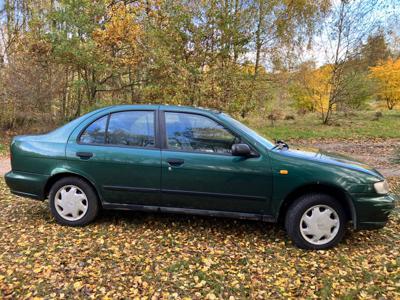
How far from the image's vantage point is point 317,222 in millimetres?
3740

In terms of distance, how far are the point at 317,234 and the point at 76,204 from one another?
2.96m

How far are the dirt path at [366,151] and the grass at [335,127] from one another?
1.01 m

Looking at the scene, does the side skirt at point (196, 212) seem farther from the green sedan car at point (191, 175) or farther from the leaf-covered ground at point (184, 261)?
the leaf-covered ground at point (184, 261)

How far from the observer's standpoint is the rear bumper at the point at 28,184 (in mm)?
4297

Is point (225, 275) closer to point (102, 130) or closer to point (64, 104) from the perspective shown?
point (102, 130)

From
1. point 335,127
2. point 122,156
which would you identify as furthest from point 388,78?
point 122,156

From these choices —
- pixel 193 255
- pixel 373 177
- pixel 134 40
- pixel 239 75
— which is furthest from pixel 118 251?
pixel 239 75

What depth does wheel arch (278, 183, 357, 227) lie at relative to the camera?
145 inches

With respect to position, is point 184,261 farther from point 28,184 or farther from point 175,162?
point 28,184

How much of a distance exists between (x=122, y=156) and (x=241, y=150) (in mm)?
1450

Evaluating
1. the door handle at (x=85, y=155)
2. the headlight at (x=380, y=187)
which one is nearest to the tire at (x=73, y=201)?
the door handle at (x=85, y=155)

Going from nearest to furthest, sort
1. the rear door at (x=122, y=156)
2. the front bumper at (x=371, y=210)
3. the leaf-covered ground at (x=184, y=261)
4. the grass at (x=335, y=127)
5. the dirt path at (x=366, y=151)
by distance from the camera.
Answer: the leaf-covered ground at (x=184, y=261) < the front bumper at (x=371, y=210) < the rear door at (x=122, y=156) < the dirt path at (x=366, y=151) < the grass at (x=335, y=127)

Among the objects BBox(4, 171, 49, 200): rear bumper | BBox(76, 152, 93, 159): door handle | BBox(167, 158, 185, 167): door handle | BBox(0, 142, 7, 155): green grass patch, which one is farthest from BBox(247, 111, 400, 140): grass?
BBox(4, 171, 49, 200): rear bumper

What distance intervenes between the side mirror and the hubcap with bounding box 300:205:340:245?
95 cm
